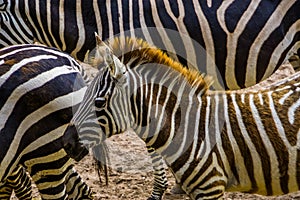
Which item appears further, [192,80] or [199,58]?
[199,58]

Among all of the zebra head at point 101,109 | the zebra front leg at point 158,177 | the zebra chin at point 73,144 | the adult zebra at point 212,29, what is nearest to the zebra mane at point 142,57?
the zebra head at point 101,109

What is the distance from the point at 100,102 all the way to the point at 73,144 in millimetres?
359

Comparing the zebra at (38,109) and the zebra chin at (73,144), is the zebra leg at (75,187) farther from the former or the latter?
the zebra chin at (73,144)

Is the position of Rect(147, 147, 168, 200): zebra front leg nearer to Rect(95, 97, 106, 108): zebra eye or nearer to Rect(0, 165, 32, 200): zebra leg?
Rect(0, 165, 32, 200): zebra leg

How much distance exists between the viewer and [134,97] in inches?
209

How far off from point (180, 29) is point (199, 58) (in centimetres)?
31

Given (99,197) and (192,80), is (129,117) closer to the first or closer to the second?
(192,80)

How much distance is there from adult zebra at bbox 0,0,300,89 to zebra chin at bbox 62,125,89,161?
185cm

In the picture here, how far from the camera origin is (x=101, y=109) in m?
5.27

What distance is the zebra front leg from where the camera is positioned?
23.0ft

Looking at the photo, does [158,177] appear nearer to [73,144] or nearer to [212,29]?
[212,29]

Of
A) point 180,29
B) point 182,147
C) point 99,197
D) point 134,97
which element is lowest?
point 99,197

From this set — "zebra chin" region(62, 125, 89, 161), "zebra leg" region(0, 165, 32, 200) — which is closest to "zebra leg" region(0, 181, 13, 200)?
"zebra leg" region(0, 165, 32, 200)

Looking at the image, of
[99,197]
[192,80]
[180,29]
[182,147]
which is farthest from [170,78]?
[99,197]
